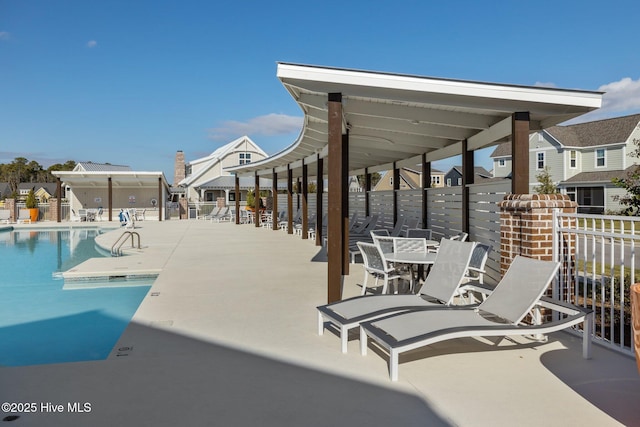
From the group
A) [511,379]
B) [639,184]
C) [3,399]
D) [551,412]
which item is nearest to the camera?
[551,412]

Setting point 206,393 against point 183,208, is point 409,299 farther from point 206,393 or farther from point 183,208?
point 183,208

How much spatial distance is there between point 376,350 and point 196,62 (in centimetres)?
2366

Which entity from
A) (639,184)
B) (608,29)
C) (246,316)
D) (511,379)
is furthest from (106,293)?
(608,29)

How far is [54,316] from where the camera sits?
6398 millimetres

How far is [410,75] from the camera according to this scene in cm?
562

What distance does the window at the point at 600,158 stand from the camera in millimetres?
28938

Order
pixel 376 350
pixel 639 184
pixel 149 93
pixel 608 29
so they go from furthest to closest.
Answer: pixel 149 93 → pixel 608 29 → pixel 639 184 → pixel 376 350

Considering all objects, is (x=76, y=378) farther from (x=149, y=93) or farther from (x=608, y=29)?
(x=149, y=93)

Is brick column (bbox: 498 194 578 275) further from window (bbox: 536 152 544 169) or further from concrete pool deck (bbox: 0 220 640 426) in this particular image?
window (bbox: 536 152 544 169)

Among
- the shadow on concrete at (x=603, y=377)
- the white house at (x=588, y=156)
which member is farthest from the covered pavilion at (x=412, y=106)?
the white house at (x=588, y=156)

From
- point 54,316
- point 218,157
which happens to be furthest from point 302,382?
point 218,157

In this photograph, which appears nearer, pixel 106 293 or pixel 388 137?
pixel 106 293

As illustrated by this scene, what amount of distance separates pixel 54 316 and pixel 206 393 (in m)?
4.36

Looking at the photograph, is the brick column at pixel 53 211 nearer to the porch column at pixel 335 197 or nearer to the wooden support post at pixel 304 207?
the wooden support post at pixel 304 207
